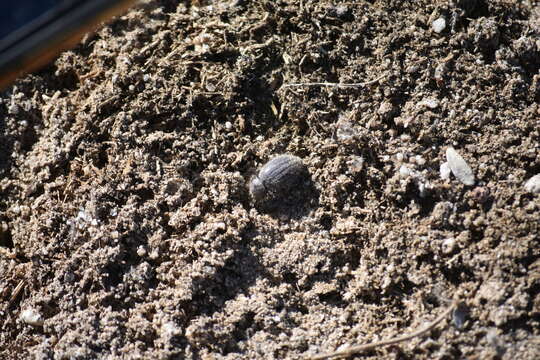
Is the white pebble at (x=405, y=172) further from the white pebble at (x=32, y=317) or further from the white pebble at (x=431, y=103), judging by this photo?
the white pebble at (x=32, y=317)

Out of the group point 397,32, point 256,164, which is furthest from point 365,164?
point 397,32

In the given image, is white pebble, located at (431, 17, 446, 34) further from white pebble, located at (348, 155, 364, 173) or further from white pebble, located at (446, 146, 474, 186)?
white pebble, located at (348, 155, 364, 173)

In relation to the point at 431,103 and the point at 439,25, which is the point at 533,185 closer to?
the point at 431,103

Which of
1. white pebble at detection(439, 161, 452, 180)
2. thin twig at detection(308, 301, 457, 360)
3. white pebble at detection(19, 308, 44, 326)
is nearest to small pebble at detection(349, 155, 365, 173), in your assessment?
white pebble at detection(439, 161, 452, 180)

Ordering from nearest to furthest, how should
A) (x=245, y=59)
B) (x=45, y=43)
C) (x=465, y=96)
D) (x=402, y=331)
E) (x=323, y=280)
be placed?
(x=45, y=43) < (x=402, y=331) < (x=323, y=280) < (x=465, y=96) < (x=245, y=59)

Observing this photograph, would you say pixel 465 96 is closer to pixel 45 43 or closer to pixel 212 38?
pixel 212 38

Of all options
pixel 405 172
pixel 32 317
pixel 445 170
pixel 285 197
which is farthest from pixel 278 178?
pixel 32 317

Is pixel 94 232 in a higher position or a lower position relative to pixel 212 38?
lower

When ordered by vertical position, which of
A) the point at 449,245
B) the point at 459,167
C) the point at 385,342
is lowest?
the point at 385,342
